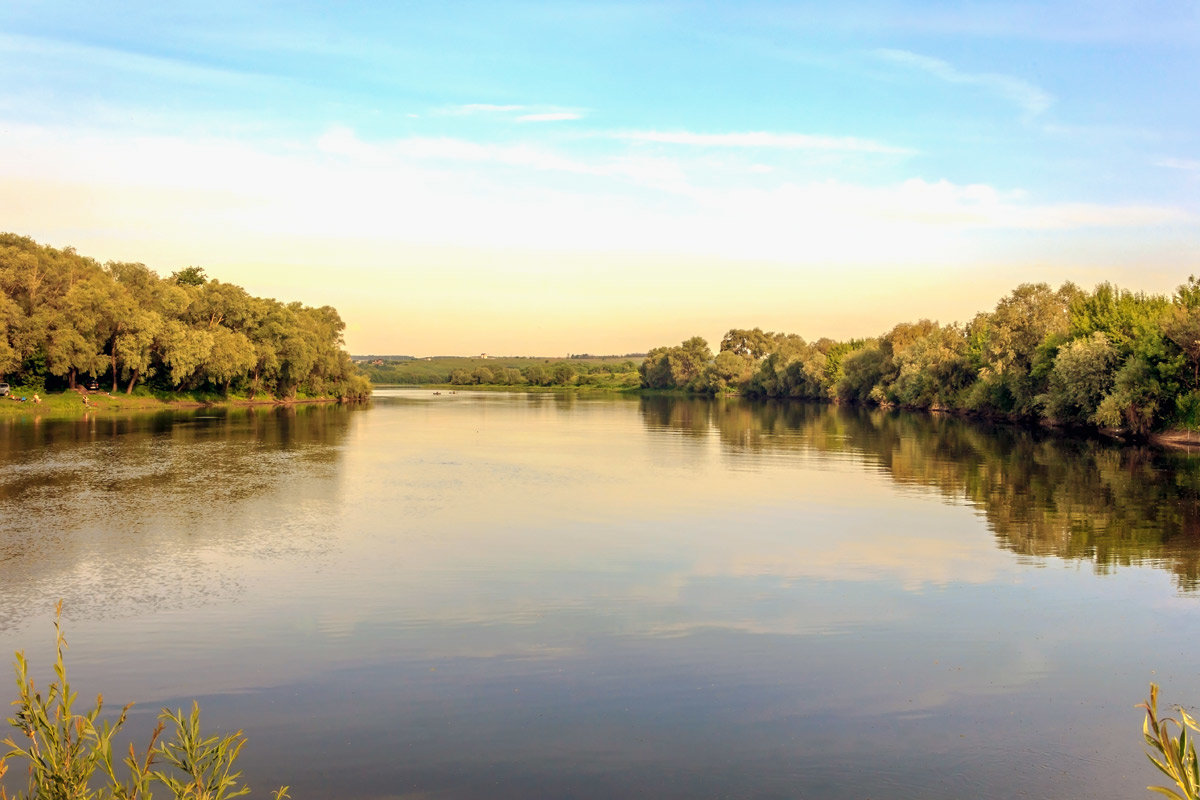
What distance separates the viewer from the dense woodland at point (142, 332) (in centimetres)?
6806

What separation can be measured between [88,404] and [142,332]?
7.46 metres

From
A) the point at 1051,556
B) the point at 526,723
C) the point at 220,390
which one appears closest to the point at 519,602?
the point at 526,723

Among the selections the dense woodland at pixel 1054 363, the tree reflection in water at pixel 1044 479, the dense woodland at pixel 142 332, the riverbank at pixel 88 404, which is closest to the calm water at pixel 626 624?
the tree reflection in water at pixel 1044 479

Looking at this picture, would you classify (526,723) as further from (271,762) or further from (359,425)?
(359,425)

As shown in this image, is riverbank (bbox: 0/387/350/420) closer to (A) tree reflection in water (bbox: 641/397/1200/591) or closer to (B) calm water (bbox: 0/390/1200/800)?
(B) calm water (bbox: 0/390/1200/800)

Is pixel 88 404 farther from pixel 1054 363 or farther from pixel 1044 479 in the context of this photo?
pixel 1054 363

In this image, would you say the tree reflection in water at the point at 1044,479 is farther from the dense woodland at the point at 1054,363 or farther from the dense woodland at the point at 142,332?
the dense woodland at the point at 142,332

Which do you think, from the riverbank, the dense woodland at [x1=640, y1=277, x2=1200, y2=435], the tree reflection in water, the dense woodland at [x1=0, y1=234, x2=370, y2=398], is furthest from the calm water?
the dense woodland at [x1=0, y1=234, x2=370, y2=398]

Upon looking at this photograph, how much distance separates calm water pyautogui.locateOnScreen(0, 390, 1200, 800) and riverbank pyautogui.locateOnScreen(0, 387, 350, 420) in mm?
38386

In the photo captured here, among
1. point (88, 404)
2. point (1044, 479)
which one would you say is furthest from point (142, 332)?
point (1044, 479)

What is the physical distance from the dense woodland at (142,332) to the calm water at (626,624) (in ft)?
134

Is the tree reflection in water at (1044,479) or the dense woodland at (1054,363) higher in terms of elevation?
the dense woodland at (1054,363)

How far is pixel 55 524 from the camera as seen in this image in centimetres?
2275

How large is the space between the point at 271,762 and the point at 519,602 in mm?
7008
